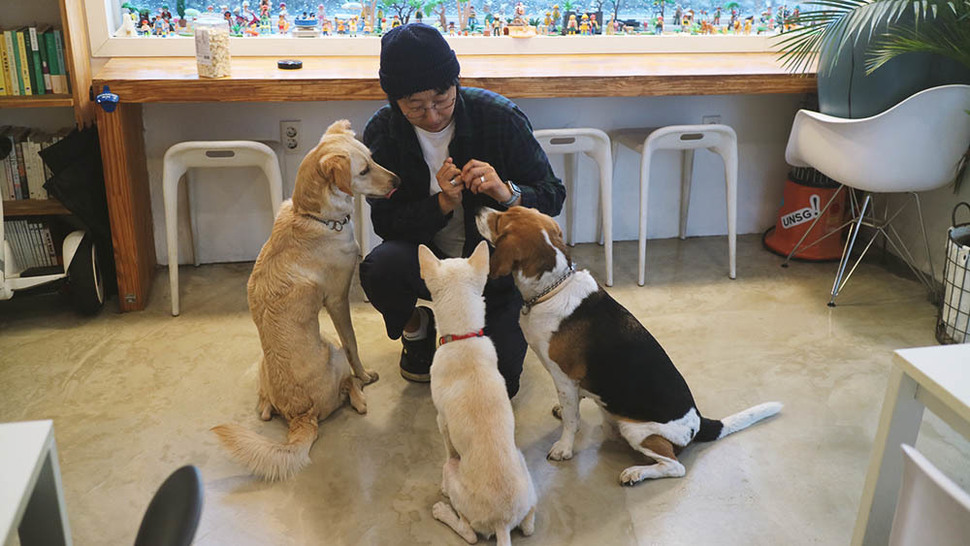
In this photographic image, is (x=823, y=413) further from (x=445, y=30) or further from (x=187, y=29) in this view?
(x=187, y=29)

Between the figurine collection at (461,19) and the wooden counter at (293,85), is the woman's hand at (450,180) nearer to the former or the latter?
the wooden counter at (293,85)

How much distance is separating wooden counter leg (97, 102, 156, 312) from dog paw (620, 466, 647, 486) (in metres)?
1.96

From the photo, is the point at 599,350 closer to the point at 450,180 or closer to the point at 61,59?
the point at 450,180

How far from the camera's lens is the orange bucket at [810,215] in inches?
140

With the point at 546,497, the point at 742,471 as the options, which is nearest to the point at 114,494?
the point at 546,497

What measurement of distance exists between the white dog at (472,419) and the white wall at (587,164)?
1.73m

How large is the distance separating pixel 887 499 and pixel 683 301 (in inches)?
70.3

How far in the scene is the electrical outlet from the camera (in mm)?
3402

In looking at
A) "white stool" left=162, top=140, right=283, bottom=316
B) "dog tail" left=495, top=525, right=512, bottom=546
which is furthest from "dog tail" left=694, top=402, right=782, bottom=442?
"white stool" left=162, top=140, right=283, bottom=316

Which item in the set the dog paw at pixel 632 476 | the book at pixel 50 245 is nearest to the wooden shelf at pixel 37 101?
the book at pixel 50 245

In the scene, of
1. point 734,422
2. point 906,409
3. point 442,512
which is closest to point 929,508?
point 906,409

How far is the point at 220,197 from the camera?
11.4 ft

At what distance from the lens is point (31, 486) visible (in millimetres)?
979

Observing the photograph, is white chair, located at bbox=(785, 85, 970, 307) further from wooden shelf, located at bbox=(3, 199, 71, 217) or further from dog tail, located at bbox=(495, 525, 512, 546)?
wooden shelf, located at bbox=(3, 199, 71, 217)
